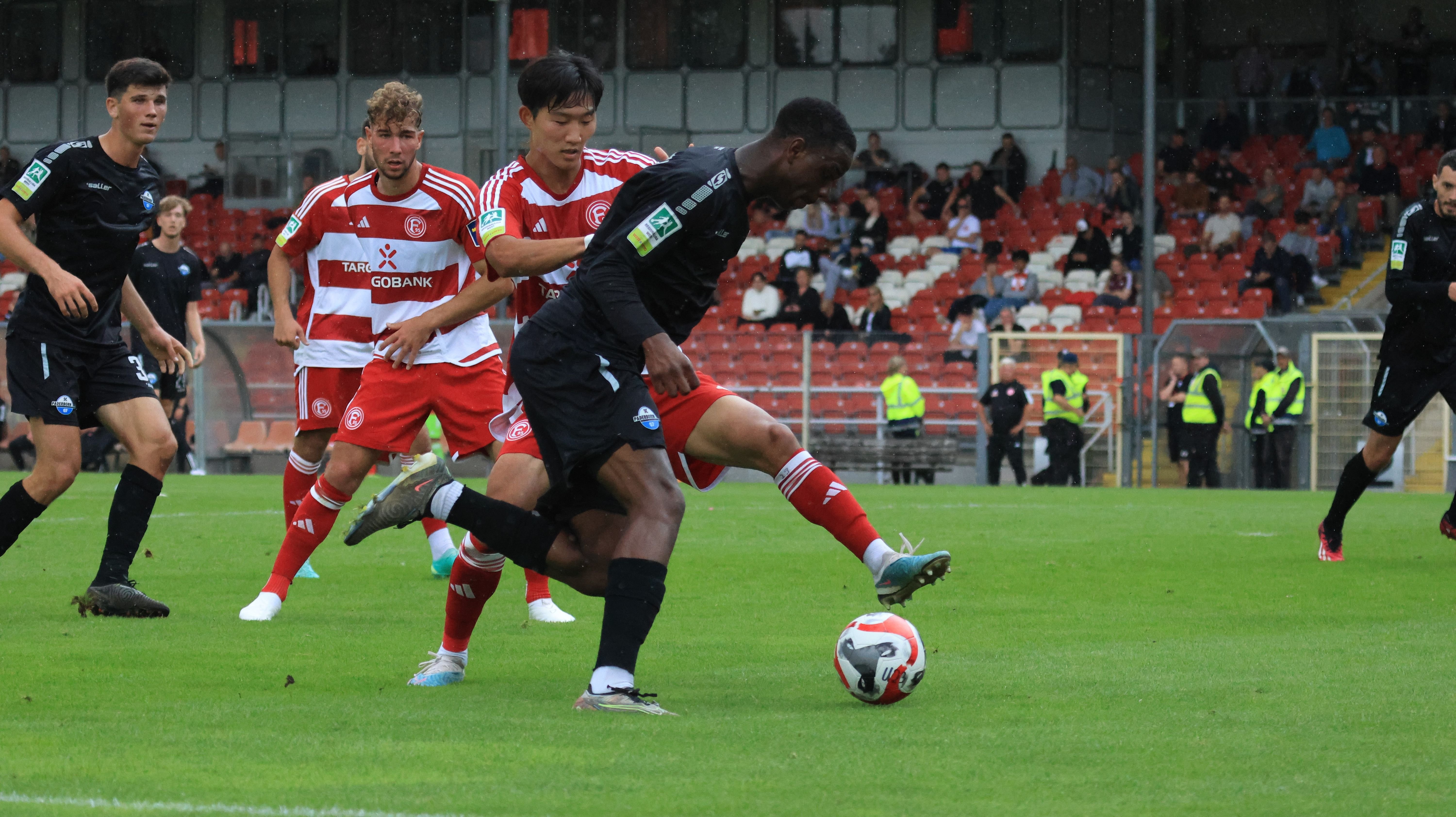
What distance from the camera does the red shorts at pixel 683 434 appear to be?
225 inches

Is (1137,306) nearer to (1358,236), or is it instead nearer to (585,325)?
(1358,236)

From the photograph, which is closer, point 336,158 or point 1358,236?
point 1358,236

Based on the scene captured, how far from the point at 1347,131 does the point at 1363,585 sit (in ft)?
74.6

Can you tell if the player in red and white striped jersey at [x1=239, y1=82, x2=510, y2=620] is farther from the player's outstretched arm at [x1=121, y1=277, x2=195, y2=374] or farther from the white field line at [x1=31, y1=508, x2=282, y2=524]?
the white field line at [x1=31, y1=508, x2=282, y2=524]

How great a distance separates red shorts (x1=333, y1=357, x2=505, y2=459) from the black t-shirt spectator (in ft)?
49.6

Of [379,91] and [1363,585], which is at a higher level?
[379,91]

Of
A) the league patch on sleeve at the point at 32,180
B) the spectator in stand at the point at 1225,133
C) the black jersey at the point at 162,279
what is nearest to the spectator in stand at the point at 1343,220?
the spectator in stand at the point at 1225,133

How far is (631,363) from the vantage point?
5.27 meters

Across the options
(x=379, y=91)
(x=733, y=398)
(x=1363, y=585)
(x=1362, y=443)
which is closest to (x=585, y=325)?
(x=733, y=398)

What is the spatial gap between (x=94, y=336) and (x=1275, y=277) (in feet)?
68.5

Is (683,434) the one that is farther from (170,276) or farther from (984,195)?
(984,195)

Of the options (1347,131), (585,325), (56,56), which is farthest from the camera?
(56,56)

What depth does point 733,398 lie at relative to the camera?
5766 millimetres

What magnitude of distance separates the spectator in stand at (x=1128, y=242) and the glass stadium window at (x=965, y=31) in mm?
6433
